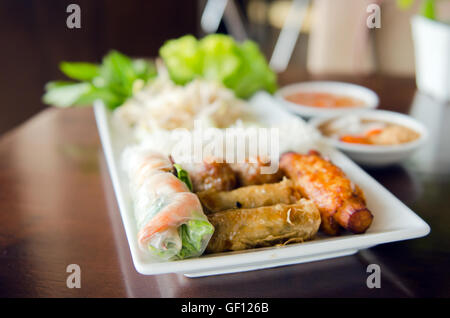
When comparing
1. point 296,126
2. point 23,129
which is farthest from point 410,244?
point 23,129

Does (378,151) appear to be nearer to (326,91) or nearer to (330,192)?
(330,192)

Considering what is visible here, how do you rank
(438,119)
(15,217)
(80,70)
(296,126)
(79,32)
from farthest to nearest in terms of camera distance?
(79,32), (80,70), (438,119), (296,126), (15,217)

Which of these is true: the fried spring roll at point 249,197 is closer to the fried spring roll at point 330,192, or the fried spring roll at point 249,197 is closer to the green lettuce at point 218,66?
the fried spring roll at point 330,192

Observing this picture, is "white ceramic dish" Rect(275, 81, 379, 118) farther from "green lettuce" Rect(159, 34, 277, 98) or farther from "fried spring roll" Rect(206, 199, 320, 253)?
"fried spring roll" Rect(206, 199, 320, 253)

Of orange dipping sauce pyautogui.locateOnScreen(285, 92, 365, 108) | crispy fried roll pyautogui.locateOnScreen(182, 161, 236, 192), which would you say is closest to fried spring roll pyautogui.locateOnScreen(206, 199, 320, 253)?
crispy fried roll pyautogui.locateOnScreen(182, 161, 236, 192)

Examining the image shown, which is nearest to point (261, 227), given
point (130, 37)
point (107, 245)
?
point (107, 245)
